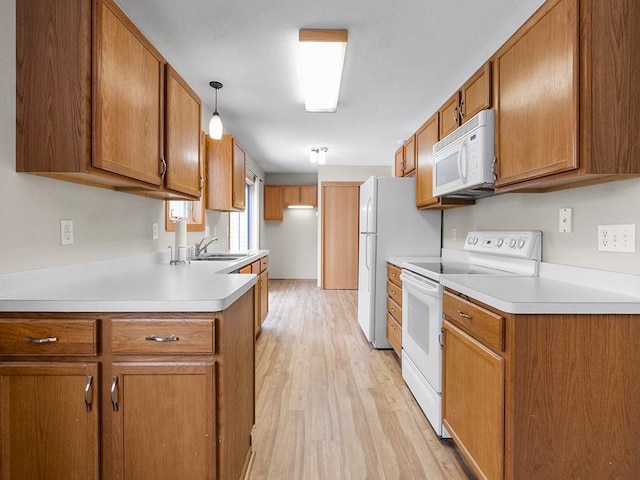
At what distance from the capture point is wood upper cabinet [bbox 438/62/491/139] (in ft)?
6.12

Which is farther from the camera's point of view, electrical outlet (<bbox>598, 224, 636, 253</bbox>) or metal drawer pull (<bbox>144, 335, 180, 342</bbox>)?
electrical outlet (<bbox>598, 224, 636, 253</bbox>)

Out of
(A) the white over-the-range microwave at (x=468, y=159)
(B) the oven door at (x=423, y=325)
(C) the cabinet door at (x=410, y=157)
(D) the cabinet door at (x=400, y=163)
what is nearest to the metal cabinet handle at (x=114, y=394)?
(B) the oven door at (x=423, y=325)

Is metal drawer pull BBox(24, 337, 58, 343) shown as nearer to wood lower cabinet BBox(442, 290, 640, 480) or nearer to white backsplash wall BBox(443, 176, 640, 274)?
wood lower cabinet BBox(442, 290, 640, 480)

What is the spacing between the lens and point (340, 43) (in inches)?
83.3

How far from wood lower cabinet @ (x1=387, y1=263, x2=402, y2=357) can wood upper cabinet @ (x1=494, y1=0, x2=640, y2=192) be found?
1.56m

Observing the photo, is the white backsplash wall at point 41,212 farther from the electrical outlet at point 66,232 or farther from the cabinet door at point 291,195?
the cabinet door at point 291,195

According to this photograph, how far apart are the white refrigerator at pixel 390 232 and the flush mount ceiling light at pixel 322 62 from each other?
90cm

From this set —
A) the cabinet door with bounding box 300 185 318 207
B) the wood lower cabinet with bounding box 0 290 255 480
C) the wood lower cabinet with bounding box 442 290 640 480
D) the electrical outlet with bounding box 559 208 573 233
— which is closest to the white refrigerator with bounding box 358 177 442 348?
the electrical outlet with bounding box 559 208 573 233

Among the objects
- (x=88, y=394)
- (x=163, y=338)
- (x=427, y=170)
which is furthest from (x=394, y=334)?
(x=88, y=394)

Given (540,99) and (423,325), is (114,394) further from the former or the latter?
(540,99)

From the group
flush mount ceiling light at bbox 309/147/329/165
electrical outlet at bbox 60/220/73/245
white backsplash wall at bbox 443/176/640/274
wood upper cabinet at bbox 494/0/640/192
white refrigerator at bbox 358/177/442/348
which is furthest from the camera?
flush mount ceiling light at bbox 309/147/329/165

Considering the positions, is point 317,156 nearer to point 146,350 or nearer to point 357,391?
point 357,391

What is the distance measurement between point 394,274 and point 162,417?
219cm

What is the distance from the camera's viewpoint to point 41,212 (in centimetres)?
140
